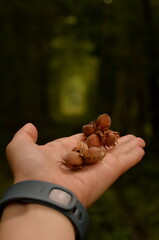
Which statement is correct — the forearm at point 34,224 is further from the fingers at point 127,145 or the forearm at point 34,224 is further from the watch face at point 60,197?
the fingers at point 127,145

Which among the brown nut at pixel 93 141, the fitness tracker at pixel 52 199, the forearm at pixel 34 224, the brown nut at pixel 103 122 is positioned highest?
the brown nut at pixel 103 122

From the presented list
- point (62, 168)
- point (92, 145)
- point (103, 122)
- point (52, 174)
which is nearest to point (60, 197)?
point (52, 174)

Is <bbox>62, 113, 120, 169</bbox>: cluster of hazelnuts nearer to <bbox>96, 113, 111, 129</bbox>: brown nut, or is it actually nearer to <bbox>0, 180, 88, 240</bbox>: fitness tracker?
<bbox>96, 113, 111, 129</bbox>: brown nut

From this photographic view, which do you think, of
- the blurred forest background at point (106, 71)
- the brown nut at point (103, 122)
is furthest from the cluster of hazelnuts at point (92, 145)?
the blurred forest background at point (106, 71)

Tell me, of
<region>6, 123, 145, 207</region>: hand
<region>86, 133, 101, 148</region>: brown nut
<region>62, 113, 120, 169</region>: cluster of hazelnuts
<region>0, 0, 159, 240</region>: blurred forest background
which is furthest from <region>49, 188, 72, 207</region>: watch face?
<region>0, 0, 159, 240</region>: blurred forest background

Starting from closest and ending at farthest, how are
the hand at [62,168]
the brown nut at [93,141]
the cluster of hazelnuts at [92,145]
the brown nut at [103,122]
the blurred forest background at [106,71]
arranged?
the hand at [62,168], the cluster of hazelnuts at [92,145], the brown nut at [93,141], the brown nut at [103,122], the blurred forest background at [106,71]

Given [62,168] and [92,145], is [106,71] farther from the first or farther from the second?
[62,168]
